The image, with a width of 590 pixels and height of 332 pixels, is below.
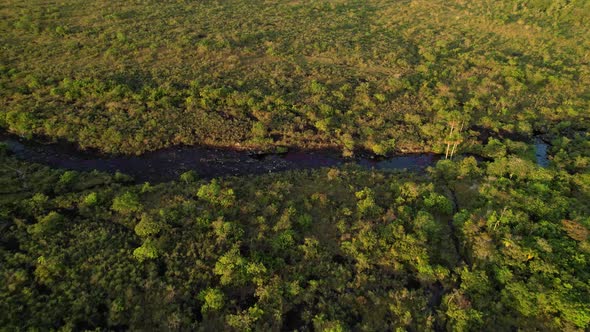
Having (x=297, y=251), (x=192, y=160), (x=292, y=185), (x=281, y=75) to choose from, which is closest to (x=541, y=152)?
(x=292, y=185)

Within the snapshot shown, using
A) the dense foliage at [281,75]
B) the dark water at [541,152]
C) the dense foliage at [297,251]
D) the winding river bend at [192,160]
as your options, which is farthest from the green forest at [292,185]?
the winding river bend at [192,160]

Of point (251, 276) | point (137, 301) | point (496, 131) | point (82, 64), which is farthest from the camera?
Result: point (82, 64)

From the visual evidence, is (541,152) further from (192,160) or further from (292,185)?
(192,160)

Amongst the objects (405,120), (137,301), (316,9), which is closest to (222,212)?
(137,301)

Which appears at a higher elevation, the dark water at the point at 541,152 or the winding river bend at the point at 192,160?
the winding river bend at the point at 192,160

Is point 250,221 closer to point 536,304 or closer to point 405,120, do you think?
point 536,304

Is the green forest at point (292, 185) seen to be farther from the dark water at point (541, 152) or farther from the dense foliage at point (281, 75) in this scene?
the dark water at point (541, 152)
